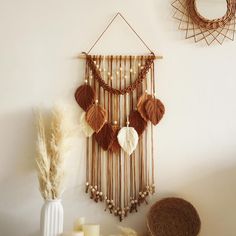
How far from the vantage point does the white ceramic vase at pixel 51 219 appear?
1.77 m

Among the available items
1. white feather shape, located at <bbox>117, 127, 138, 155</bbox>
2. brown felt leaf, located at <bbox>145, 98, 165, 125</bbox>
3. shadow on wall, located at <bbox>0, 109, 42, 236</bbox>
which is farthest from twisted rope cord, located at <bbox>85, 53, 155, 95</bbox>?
shadow on wall, located at <bbox>0, 109, 42, 236</bbox>

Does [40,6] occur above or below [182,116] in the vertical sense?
above

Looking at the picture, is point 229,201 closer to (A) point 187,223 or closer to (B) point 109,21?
(A) point 187,223

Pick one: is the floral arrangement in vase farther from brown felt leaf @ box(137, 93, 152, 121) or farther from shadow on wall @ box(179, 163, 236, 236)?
shadow on wall @ box(179, 163, 236, 236)

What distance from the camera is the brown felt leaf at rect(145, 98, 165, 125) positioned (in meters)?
1.96

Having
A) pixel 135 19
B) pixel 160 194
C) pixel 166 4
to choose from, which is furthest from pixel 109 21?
pixel 160 194

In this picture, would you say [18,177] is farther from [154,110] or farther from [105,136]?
[154,110]

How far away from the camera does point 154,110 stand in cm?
196

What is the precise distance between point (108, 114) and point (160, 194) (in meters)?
0.52

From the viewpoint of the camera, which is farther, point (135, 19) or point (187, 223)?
point (135, 19)

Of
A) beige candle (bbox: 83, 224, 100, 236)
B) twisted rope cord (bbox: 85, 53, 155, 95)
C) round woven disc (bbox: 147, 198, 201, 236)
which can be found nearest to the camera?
beige candle (bbox: 83, 224, 100, 236)

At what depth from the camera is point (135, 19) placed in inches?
80.5

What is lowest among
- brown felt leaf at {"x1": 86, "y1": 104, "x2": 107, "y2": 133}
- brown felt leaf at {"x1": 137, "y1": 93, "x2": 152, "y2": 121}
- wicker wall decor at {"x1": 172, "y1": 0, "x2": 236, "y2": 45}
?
brown felt leaf at {"x1": 86, "y1": 104, "x2": 107, "y2": 133}

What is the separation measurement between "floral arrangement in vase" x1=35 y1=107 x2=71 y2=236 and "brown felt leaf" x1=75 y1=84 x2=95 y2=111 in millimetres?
155
